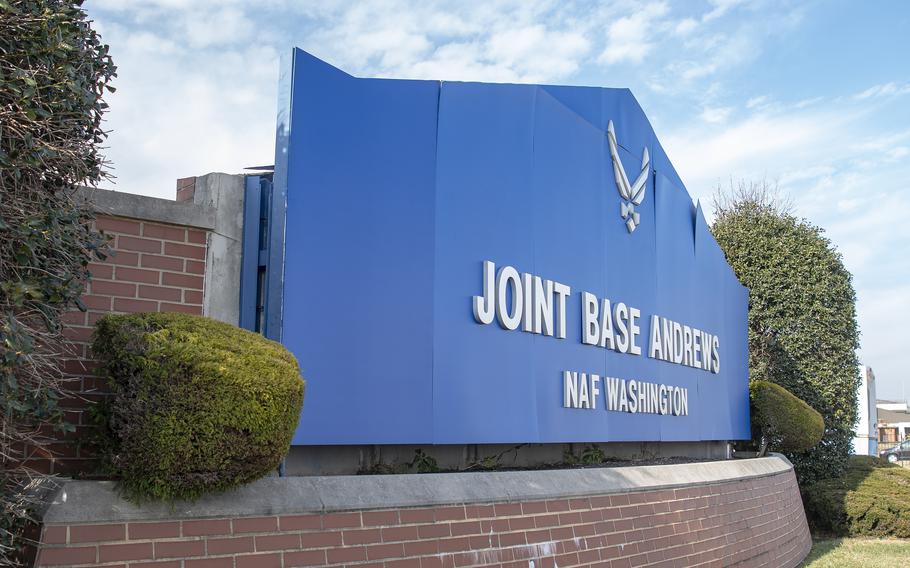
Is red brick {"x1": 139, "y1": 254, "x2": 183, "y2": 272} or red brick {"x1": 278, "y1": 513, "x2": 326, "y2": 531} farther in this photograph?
red brick {"x1": 139, "y1": 254, "x2": 183, "y2": 272}

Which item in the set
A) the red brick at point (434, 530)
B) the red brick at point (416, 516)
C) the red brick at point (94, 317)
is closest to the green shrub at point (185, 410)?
the red brick at point (94, 317)

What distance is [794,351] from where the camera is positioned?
Answer: 1655 centimetres

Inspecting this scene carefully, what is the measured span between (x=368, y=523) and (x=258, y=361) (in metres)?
1.30

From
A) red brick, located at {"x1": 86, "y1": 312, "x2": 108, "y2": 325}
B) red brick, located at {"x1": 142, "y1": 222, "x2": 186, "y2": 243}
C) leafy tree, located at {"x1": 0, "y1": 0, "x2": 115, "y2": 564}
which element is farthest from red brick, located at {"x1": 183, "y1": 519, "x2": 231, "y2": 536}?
red brick, located at {"x1": 142, "y1": 222, "x2": 186, "y2": 243}

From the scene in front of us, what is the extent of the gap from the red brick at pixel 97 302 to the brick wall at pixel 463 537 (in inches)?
49.7

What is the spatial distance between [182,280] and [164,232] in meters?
0.30

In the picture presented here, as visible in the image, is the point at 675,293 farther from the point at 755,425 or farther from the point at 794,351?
the point at 794,351

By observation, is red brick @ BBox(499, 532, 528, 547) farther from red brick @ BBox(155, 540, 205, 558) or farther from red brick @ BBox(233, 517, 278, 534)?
red brick @ BBox(155, 540, 205, 558)

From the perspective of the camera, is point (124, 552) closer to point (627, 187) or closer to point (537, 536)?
point (537, 536)

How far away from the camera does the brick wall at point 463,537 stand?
13.3 ft

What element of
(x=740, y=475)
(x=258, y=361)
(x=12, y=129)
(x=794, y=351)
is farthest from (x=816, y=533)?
(x=12, y=129)

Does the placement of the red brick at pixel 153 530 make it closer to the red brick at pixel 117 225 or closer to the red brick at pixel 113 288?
the red brick at pixel 113 288

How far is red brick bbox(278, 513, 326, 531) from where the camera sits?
4.60m

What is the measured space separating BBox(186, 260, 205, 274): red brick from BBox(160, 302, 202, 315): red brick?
0.21 meters
